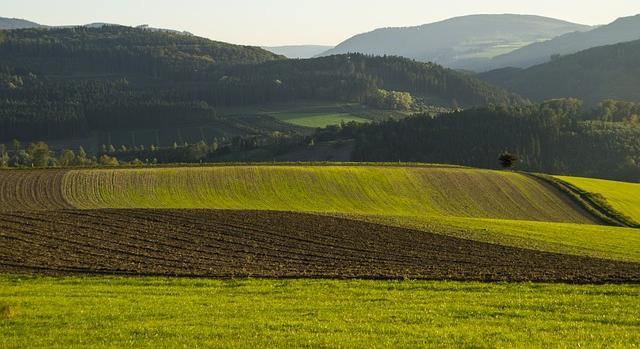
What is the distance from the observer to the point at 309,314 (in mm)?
23719

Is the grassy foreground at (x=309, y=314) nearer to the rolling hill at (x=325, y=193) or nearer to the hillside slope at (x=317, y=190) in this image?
the rolling hill at (x=325, y=193)

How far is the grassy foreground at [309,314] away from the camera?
1978 cm

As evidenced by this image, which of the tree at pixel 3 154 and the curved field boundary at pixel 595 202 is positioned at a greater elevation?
the curved field boundary at pixel 595 202

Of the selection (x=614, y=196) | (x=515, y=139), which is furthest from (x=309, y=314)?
(x=515, y=139)

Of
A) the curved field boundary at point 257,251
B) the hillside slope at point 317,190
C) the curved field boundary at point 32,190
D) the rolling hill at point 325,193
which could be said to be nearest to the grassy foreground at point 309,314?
the curved field boundary at point 257,251

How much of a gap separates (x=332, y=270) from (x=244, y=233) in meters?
12.8

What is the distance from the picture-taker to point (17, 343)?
19406mm

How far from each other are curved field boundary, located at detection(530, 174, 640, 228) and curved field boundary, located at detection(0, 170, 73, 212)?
4849 cm

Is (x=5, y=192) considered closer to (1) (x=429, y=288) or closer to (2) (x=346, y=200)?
(2) (x=346, y=200)

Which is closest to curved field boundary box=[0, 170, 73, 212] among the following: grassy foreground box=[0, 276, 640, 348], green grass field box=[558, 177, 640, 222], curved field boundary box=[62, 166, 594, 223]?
curved field boundary box=[62, 166, 594, 223]

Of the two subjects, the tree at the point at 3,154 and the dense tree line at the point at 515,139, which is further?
the dense tree line at the point at 515,139

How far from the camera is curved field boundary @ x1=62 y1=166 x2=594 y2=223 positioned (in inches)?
2751

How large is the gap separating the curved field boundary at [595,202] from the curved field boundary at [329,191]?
1.16 m

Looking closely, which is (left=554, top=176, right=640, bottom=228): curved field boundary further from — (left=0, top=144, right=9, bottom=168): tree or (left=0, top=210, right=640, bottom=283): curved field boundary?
(left=0, top=144, right=9, bottom=168): tree
